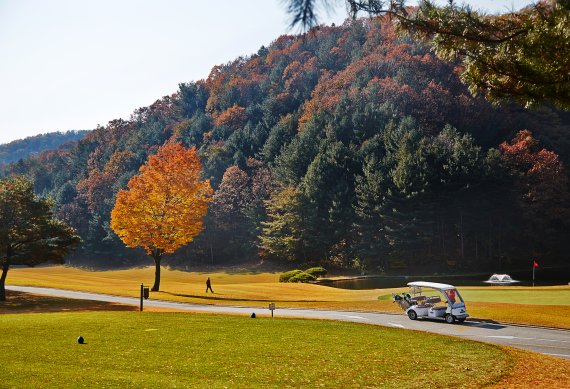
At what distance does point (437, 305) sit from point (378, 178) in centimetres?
5072

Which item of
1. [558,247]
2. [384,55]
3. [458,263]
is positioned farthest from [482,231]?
[384,55]

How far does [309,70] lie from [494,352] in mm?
126656

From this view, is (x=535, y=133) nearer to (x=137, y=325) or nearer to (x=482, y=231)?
(x=482, y=231)

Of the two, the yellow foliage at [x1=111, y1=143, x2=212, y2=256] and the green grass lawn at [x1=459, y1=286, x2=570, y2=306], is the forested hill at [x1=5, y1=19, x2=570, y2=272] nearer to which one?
the yellow foliage at [x1=111, y1=143, x2=212, y2=256]

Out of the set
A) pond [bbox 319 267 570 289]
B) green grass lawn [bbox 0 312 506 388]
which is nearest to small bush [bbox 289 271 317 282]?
pond [bbox 319 267 570 289]

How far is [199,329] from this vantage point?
77.4 ft

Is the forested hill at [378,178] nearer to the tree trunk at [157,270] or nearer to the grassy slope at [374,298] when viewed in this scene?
the grassy slope at [374,298]

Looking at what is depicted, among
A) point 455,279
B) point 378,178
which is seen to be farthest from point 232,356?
point 378,178

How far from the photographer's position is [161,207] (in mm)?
47781

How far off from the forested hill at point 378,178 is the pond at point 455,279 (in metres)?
6.53

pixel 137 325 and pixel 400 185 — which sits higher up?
pixel 400 185

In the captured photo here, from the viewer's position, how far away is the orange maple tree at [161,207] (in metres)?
46.6

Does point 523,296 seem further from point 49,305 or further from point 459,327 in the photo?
point 49,305

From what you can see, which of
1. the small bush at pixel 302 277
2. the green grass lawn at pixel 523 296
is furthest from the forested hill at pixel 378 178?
the green grass lawn at pixel 523 296
